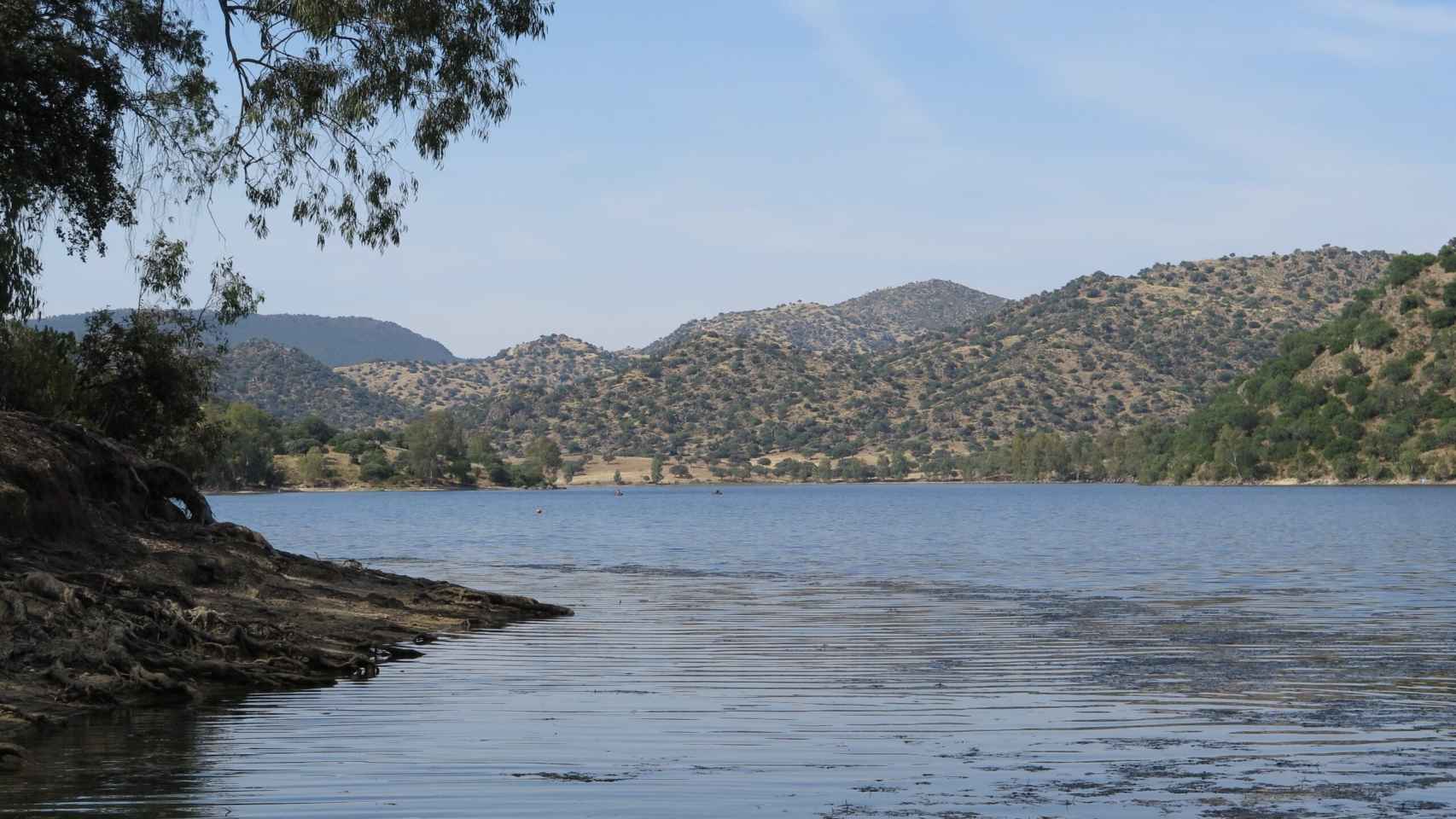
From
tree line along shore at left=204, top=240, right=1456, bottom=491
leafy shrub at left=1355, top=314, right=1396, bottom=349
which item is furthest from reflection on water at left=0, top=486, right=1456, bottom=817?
leafy shrub at left=1355, top=314, right=1396, bottom=349

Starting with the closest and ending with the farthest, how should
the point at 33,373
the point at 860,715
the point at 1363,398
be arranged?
the point at 860,715 < the point at 33,373 < the point at 1363,398

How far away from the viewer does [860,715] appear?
1688cm

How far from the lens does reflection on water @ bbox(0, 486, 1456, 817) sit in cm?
1230

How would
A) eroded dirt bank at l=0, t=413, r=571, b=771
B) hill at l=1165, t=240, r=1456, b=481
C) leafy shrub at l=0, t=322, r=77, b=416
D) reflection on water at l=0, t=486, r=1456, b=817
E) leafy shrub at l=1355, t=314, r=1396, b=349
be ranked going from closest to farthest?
reflection on water at l=0, t=486, r=1456, b=817, eroded dirt bank at l=0, t=413, r=571, b=771, leafy shrub at l=0, t=322, r=77, b=416, hill at l=1165, t=240, r=1456, b=481, leafy shrub at l=1355, t=314, r=1396, b=349

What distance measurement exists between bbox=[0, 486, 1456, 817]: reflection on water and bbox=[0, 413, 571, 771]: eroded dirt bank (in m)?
0.94

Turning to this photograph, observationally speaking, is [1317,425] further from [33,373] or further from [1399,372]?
[33,373]

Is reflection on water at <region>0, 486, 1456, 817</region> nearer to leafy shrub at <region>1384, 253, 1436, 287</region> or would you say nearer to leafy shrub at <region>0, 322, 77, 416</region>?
leafy shrub at <region>0, 322, 77, 416</region>

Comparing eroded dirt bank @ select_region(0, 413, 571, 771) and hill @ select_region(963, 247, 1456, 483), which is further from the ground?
hill @ select_region(963, 247, 1456, 483)

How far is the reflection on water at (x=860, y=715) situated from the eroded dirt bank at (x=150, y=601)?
942 millimetres

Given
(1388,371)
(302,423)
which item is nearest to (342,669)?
(1388,371)

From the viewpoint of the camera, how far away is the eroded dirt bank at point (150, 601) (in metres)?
17.2

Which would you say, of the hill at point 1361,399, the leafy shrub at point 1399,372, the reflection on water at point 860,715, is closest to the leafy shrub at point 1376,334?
the hill at point 1361,399

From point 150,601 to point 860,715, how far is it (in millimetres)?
8975

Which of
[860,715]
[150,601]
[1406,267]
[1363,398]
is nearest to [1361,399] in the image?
[1363,398]
